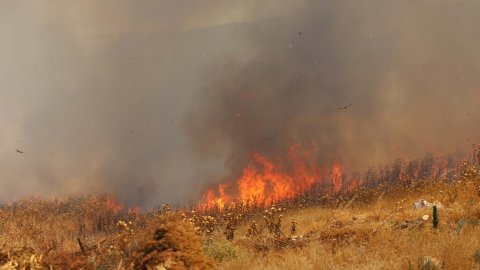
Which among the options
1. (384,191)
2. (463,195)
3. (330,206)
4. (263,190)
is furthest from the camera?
(263,190)

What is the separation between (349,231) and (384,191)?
8.80 meters

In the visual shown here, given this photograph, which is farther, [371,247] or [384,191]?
[384,191]

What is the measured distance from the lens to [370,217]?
12953mm

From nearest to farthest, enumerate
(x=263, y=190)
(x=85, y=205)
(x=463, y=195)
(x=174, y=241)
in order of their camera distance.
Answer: (x=174, y=241)
(x=463, y=195)
(x=263, y=190)
(x=85, y=205)

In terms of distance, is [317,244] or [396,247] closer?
[396,247]

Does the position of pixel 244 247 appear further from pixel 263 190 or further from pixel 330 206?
pixel 263 190

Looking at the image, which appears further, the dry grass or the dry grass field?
the dry grass

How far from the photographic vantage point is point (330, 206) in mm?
19328

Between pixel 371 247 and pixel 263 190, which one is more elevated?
pixel 263 190

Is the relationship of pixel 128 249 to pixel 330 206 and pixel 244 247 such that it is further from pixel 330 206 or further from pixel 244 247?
pixel 330 206

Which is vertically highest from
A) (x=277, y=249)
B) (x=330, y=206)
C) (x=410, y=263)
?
(x=330, y=206)

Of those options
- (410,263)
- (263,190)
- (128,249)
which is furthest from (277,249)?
(263,190)

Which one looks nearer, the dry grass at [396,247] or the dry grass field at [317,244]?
the dry grass field at [317,244]

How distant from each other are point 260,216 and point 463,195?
29.2ft
